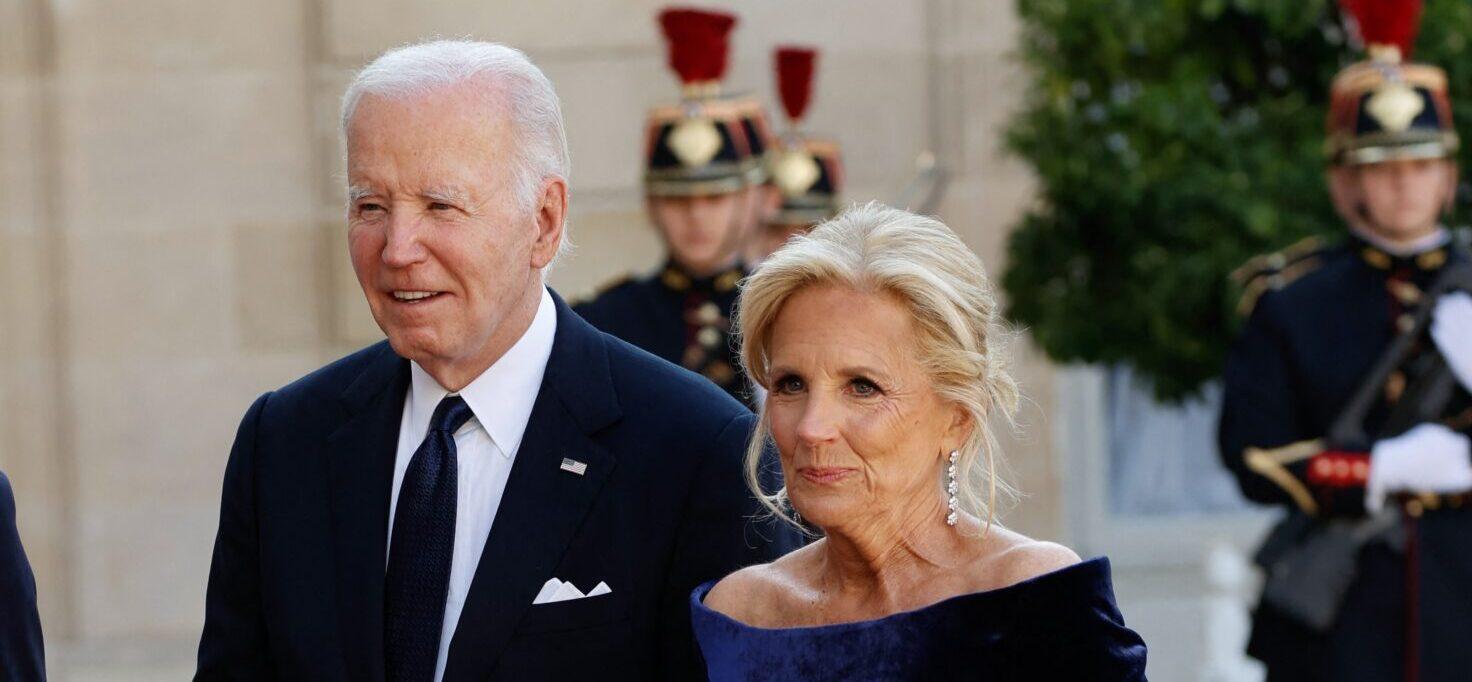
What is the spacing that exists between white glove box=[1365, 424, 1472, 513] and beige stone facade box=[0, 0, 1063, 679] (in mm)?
2394

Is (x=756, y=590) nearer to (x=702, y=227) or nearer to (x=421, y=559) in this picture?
(x=421, y=559)

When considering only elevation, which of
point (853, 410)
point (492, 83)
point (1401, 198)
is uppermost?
point (492, 83)

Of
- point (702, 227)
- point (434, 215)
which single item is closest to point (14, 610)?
point (434, 215)

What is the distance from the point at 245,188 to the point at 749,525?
5.55 meters

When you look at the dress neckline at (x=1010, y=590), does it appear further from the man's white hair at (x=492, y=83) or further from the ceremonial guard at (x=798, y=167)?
the ceremonial guard at (x=798, y=167)

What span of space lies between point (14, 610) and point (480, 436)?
0.65 metres

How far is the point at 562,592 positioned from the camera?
311cm

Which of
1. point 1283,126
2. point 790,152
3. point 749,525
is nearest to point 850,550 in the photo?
point 749,525

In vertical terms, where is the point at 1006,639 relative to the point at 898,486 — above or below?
below

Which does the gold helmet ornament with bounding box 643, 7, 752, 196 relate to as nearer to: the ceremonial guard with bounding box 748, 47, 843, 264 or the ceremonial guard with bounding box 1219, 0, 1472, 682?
the ceremonial guard with bounding box 748, 47, 843, 264

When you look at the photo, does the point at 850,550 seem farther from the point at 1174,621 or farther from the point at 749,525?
the point at 1174,621

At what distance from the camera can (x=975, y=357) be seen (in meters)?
2.92

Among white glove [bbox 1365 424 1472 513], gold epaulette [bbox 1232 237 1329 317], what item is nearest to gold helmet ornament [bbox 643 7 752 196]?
gold epaulette [bbox 1232 237 1329 317]

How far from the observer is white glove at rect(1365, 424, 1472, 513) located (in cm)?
602
